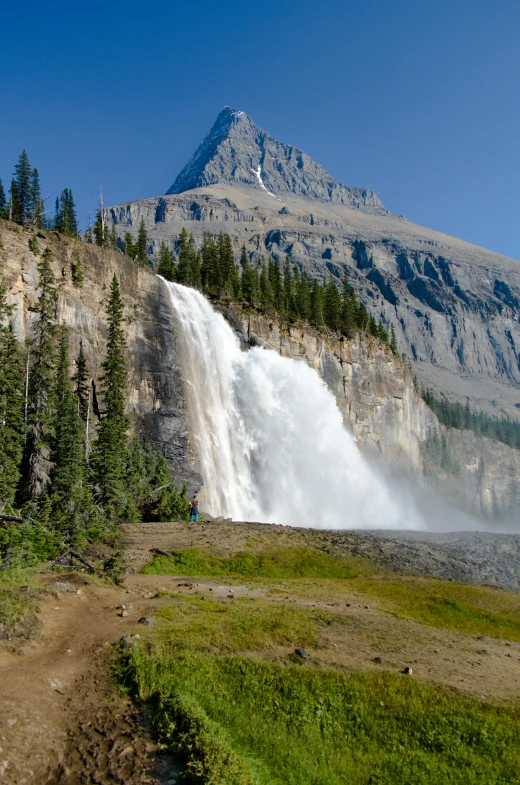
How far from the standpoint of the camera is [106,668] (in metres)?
10.7

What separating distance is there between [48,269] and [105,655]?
3775cm

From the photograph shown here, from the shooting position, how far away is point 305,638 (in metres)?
13.2

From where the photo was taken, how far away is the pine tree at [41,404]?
110ft

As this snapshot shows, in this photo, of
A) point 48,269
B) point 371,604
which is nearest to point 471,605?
point 371,604

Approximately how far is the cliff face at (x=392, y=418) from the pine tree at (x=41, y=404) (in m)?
24.7

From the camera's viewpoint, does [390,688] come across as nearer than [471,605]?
Yes

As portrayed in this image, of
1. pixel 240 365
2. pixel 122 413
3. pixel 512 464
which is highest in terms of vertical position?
pixel 240 365

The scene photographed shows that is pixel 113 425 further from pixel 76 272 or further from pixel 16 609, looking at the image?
pixel 16 609

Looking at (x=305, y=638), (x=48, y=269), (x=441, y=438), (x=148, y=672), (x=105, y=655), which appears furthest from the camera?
(x=441, y=438)

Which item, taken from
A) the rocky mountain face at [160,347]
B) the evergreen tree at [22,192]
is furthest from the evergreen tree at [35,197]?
the rocky mountain face at [160,347]

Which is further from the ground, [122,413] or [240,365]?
[240,365]

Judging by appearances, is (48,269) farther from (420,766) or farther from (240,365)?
(420,766)

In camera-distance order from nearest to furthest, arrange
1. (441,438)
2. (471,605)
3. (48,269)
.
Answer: (471,605) → (48,269) → (441,438)

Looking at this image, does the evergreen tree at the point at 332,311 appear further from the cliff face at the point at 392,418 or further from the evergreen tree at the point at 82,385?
the evergreen tree at the point at 82,385
